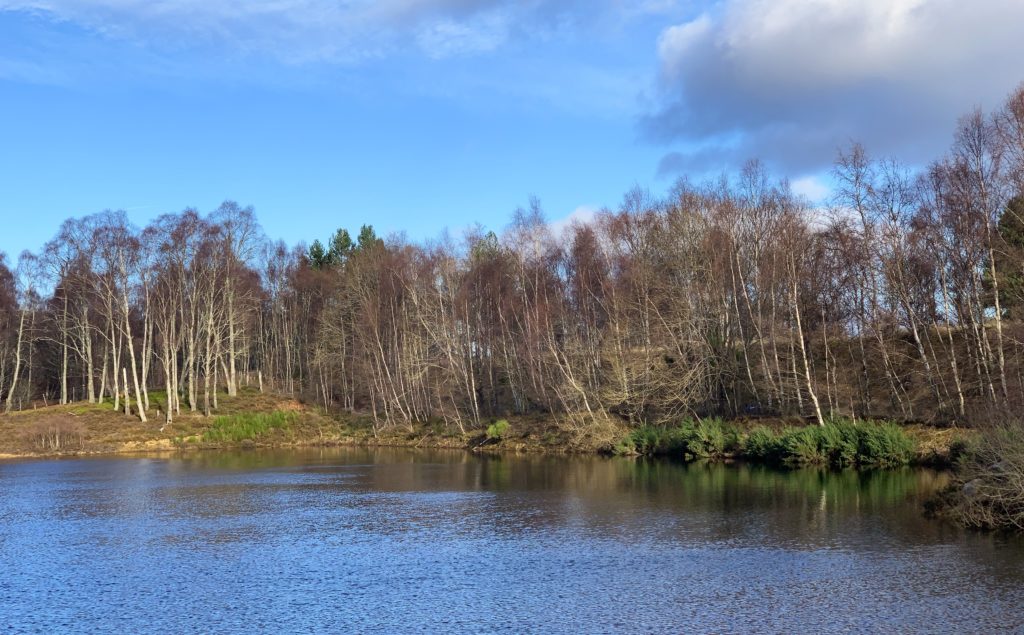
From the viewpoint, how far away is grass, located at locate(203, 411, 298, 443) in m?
65.1

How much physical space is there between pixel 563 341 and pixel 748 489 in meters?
28.6

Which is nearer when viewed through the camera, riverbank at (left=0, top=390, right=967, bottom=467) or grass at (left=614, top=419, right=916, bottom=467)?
grass at (left=614, top=419, right=916, bottom=467)

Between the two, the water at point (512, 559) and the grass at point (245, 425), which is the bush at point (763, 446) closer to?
the water at point (512, 559)

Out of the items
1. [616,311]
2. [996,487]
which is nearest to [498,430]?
[616,311]

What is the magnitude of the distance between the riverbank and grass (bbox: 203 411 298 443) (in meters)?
0.08

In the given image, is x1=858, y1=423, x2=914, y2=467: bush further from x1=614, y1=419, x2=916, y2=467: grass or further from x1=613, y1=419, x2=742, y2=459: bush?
x1=613, y1=419, x2=742, y2=459: bush

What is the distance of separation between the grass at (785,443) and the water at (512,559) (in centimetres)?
250

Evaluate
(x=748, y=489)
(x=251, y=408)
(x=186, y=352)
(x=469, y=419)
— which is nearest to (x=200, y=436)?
(x=251, y=408)

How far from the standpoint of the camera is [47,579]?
2064 cm

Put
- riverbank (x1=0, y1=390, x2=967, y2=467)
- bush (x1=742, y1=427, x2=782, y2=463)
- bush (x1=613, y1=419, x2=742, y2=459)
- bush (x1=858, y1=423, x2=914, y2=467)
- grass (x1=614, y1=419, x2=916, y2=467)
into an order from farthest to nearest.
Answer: bush (x1=613, y1=419, x2=742, y2=459) → bush (x1=742, y1=427, x2=782, y2=463) → riverbank (x1=0, y1=390, x2=967, y2=467) → grass (x1=614, y1=419, x2=916, y2=467) → bush (x1=858, y1=423, x2=914, y2=467)

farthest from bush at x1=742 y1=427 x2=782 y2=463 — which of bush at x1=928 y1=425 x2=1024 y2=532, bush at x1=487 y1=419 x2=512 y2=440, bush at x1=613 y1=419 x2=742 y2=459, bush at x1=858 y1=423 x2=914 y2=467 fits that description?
bush at x1=487 y1=419 x2=512 y2=440

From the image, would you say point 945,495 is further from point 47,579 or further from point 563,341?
point 563,341

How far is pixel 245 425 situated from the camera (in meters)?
66.8

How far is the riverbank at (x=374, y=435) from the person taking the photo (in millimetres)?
41812
